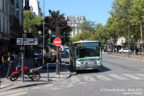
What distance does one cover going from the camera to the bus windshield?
19797 mm

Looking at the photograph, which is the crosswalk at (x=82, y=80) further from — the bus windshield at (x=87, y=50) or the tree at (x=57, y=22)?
the tree at (x=57, y=22)

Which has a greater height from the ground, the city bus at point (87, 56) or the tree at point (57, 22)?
the tree at point (57, 22)

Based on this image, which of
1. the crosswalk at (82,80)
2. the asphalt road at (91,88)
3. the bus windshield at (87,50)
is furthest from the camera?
the bus windshield at (87,50)

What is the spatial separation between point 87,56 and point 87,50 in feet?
1.69

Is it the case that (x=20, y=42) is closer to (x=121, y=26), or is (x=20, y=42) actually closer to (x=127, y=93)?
(x=127, y=93)

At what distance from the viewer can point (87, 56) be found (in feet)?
64.6

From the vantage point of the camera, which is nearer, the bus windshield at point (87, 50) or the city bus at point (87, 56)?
the city bus at point (87, 56)

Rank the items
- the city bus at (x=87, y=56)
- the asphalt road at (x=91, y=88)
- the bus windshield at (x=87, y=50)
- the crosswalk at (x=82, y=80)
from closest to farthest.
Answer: the asphalt road at (x=91, y=88), the crosswalk at (x=82, y=80), the city bus at (x=87, y=56), the bus windshield at (x=87, y=50)

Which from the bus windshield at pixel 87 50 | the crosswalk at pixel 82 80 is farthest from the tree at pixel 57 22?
the crosswalk at pixel 82 80

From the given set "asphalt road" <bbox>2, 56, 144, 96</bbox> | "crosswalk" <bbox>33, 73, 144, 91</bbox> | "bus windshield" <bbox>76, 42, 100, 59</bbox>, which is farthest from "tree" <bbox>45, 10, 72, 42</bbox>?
"asphalt road" <bbox>2, 56, 144, 96</bbox>

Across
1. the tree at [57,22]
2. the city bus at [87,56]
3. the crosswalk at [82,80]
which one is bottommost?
the crosswalk at [82,80]

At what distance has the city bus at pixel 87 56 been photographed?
19.6 metres

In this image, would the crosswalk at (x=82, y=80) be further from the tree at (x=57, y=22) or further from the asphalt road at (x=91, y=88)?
the tree at (x=57, y=22)

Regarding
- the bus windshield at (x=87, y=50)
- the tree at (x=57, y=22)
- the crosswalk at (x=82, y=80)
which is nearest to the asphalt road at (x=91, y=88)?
the crosswalk at (x=82, y=80)
